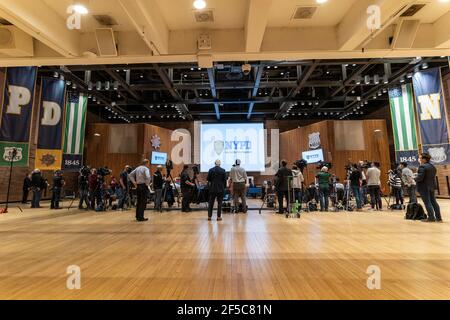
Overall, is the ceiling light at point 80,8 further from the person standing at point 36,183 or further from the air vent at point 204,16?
the person standing at point 36,183

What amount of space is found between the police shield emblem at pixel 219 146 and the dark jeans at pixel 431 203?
9.82 m

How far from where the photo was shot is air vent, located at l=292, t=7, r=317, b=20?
4.47 metres

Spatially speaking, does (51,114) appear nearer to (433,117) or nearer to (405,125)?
(433,117)

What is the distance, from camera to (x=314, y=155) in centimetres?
1359

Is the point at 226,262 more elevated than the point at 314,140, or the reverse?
the point at 314,140

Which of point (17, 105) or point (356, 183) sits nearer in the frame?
point (17, 105)

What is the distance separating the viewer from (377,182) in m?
7.77

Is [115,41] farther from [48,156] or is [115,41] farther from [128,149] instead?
[128,149]

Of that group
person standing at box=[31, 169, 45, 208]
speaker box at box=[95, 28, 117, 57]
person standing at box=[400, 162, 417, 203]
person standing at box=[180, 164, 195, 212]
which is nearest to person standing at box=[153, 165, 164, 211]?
person standing at box=[180, 164, 195, 212]

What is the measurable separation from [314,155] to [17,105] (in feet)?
41.5

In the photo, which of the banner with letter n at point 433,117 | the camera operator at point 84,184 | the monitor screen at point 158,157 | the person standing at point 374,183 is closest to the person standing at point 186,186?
the camera operator at point 84,184

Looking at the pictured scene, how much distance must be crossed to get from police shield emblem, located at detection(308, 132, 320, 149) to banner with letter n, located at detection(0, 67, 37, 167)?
12.4 m

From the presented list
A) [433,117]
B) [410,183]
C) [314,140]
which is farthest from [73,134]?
[433,117]

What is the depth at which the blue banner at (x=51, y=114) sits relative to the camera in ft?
26.7
